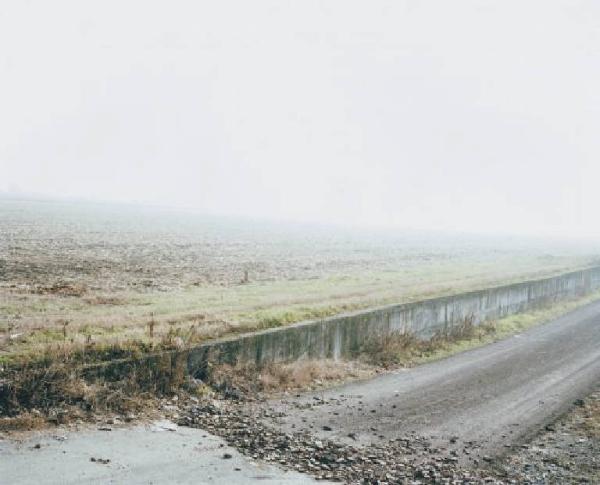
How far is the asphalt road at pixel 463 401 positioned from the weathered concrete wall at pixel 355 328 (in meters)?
1.65

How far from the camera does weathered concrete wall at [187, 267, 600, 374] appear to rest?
1389 cm

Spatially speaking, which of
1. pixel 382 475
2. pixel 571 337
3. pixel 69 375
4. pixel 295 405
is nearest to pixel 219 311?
pixel 295 405

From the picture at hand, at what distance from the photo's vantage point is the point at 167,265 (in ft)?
113

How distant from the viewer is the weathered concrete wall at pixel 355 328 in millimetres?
13891

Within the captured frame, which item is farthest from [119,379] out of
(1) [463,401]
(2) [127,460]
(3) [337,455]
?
(1) [463,401]

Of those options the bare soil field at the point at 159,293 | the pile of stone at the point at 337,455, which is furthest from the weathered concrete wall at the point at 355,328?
the pile of stone at the point at 337,455

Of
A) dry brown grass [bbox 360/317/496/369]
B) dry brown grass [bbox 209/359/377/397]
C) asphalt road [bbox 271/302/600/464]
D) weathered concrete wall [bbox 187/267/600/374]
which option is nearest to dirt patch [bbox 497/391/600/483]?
asphalt road [bbox 271/302/600/464]

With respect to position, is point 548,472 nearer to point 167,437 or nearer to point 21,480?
point 167,437

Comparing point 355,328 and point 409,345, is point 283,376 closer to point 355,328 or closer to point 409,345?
point 355,328

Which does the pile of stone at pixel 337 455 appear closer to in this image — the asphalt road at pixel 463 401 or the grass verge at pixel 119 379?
the asphalt road at pixel 463 401

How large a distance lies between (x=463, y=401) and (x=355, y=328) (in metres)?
4.45

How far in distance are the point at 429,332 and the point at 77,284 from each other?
13.6 metres

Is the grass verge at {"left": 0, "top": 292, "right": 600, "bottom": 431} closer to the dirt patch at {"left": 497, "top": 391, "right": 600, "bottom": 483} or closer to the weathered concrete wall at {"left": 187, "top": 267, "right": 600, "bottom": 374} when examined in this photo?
the weathered concrete wall at {"left": 187, "top": 267, "right": 600, "bottom": 374}

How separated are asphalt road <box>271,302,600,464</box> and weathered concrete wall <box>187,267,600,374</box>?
1.65 meters
